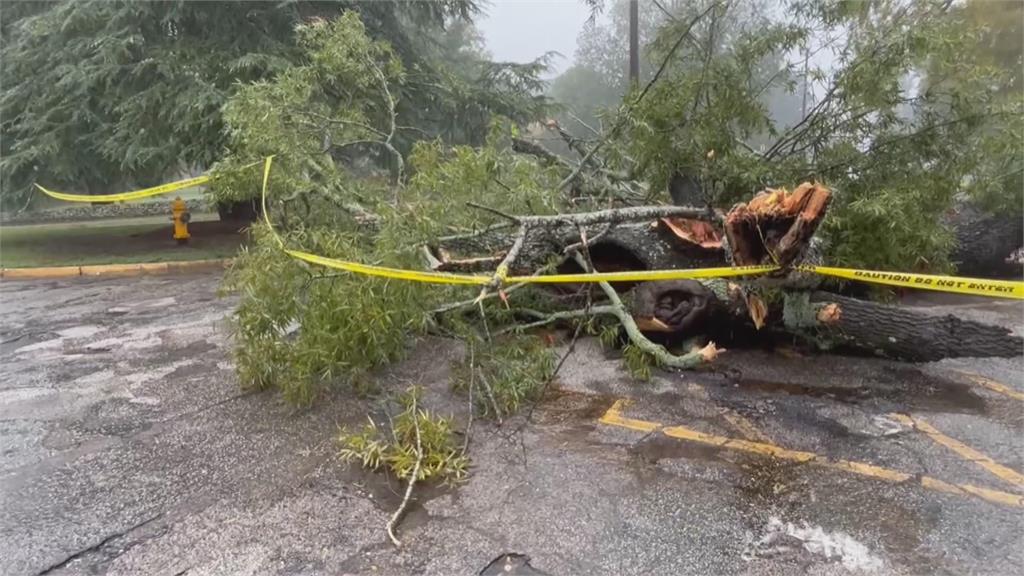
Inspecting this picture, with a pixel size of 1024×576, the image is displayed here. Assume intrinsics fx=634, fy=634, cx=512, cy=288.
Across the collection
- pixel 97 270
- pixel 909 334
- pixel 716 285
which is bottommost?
pixel 97 270

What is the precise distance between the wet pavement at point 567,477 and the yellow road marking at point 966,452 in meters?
0.01

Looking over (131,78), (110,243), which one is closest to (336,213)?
(131,78)

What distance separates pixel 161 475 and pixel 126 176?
943cm

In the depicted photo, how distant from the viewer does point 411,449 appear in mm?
2670

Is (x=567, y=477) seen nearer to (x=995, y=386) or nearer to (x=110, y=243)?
(x=995, y=386)

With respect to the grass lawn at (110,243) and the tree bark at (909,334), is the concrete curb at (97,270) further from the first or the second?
the tree bark at (909,334)

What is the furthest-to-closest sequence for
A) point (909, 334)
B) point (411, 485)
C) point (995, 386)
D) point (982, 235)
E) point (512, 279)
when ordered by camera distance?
point (982, 235)
point (909, 334)
point (995, 386)
point (512, 279)
point (411, 485)

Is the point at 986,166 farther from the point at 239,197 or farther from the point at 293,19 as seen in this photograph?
the point at 293,19

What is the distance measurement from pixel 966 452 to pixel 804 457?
27.5 inches

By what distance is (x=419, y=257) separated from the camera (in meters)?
3.44

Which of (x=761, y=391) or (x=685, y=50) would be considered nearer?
(x=761, y=391)

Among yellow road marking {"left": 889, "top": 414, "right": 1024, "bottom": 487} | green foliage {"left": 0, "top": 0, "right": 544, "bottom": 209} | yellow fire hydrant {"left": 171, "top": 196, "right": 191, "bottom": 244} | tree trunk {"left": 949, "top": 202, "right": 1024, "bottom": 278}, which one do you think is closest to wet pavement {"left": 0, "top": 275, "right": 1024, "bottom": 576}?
yellow road marking {"left": 889, "top": 414, "right": 1024, "bottom": 487}

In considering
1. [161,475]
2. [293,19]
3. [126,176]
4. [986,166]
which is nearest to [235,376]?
[161,475]

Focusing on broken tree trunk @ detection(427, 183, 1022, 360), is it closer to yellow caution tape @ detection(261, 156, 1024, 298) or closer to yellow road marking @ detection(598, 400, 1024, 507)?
yellow caution tape @ detection(261, 156, 1024, 298)
